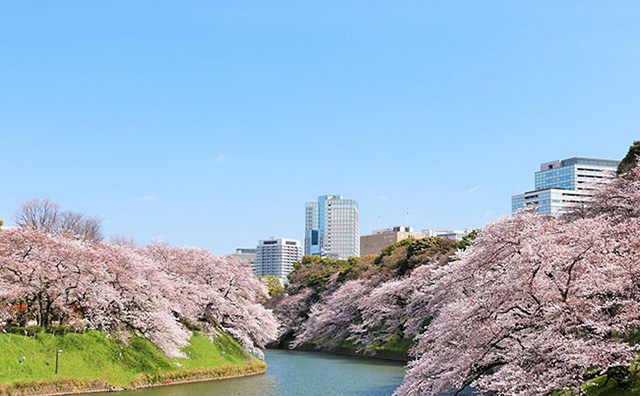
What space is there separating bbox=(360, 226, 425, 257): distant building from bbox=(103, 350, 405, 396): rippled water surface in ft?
388

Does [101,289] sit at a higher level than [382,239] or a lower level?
lower

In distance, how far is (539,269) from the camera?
1373 centimetres

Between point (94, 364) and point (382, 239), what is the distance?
13940 cm

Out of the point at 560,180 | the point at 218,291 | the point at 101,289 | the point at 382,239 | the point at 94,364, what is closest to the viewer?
the point at 94,364

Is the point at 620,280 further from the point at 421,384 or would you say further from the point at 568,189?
the point at 568,189

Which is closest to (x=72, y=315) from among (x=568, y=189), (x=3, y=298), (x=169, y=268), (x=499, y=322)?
(x=3, y=298)

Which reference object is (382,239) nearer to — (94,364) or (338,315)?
(338,315)

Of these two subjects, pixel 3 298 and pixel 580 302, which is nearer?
pixel 580 302

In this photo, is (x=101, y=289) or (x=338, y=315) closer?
(x=101, y=289)

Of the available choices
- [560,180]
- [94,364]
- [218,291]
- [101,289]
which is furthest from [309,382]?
[560,180]

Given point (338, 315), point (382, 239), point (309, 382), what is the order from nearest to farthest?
point (309, 382)
point (338, 315)
point (382, 239)

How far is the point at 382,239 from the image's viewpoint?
164 meters

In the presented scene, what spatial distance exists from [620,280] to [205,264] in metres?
30.7

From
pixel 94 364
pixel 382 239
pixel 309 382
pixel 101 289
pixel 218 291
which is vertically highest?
pixel 382 239
